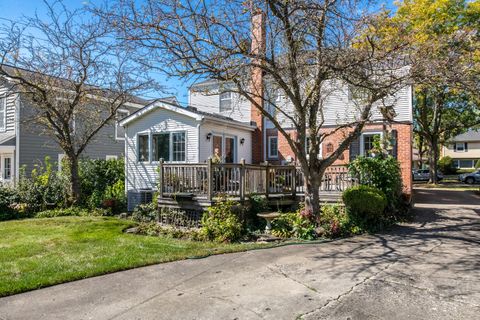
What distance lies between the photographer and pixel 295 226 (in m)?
8.51

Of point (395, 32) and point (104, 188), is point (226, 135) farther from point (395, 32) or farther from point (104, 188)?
point (395, 32)

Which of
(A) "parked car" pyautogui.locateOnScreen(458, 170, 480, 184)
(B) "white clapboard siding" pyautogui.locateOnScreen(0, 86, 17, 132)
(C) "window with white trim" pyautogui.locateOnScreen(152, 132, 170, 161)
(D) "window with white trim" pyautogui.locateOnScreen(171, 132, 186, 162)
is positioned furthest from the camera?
(A) "parked car" pyautogui.locateOnScreen(458, 170, 480, 184)

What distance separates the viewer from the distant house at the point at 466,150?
166 ft

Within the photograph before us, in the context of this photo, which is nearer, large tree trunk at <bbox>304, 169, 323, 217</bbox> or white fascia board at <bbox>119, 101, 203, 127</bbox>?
large tree trunk at <bbox>304, 169, 323, 217</bbox>

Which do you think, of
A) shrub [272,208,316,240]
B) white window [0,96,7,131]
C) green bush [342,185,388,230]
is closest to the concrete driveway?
shrub [272,208,316,240]

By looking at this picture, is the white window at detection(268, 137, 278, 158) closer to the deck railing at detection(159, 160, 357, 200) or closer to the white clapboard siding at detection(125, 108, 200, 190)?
the white clapboard siding at detection(125, 108, 200, 190)

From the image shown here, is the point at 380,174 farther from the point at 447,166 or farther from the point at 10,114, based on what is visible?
the point at 447,166

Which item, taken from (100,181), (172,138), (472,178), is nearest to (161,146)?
(172,138)

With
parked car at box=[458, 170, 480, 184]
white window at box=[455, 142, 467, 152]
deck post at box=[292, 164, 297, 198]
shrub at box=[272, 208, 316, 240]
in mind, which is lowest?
shrub at box=[272, 208, 316, 240]

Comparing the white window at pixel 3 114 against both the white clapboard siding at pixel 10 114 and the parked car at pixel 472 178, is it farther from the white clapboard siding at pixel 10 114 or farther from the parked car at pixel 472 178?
the parked car at pixel 472 178

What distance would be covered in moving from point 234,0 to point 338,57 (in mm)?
2626

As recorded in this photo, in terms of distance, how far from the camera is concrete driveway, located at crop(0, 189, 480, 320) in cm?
407

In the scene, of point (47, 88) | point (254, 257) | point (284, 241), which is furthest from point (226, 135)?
point (254, 257)

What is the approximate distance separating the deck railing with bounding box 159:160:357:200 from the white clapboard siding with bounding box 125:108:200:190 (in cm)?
389
